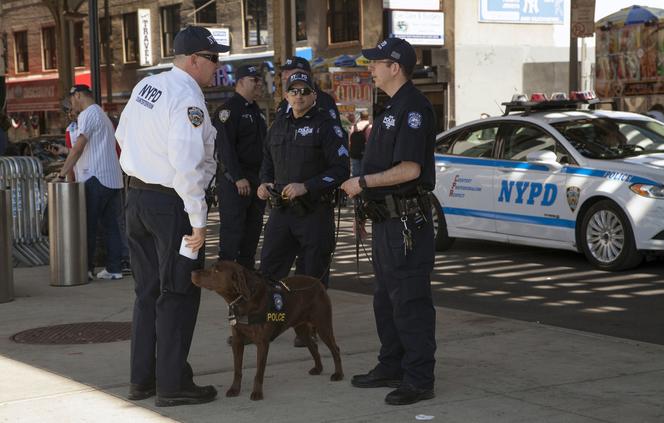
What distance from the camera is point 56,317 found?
28.6ft

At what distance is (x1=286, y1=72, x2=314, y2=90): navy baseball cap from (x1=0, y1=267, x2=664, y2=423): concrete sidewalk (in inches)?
68.1

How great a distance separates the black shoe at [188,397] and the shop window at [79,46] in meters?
40.3

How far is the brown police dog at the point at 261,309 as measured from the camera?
228 inches

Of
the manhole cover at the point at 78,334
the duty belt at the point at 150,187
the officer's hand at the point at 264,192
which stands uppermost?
the duty belt at the point at 150,187

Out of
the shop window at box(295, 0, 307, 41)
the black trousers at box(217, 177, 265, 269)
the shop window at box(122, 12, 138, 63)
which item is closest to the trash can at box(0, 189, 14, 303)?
the black trousers at box(217, 177, 265, 269)

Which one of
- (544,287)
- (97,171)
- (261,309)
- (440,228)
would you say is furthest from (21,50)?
(261,309)

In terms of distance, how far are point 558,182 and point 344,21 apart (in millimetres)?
19573

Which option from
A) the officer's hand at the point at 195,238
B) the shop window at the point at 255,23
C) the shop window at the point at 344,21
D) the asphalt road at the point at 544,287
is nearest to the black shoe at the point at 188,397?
the officer's hand at the point at 195,238

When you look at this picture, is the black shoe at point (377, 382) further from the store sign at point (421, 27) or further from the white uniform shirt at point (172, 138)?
the store sign at point (421, 27)

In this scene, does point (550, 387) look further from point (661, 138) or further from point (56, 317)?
point (661, 138)

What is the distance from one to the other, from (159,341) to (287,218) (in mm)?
1739

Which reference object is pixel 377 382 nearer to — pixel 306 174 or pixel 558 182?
pixel 306 174

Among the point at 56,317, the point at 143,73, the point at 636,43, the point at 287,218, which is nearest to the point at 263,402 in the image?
the point at 287,218

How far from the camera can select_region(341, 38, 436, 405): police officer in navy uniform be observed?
576 centimetres
